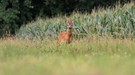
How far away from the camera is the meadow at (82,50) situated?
7.05 metres

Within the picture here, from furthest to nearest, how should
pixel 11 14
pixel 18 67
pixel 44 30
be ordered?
pixel 11 14 < pixel 44 30 < pixel 18 67

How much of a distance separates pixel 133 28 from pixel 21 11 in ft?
79.0

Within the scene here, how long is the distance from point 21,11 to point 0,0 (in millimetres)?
2493

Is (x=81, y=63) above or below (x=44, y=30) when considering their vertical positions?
above

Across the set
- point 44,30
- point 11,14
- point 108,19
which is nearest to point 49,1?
point 11,14

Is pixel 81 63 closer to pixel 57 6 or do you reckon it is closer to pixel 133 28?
pixel 133 28

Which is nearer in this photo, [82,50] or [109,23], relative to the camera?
[82,50]

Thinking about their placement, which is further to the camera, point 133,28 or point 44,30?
point 44,30

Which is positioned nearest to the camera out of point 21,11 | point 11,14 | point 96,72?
point 96,72

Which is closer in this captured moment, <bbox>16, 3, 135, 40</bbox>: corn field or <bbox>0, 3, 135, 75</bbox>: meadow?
<bbox>0, 3, 135, 75</bbox>: meadow

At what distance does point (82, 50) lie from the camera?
13070 millimetres

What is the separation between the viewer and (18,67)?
24.4 ft

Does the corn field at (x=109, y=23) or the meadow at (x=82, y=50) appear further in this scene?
the corn field at (x=109, y=23)

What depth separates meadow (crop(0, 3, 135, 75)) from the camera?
7.05 m
